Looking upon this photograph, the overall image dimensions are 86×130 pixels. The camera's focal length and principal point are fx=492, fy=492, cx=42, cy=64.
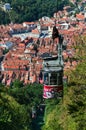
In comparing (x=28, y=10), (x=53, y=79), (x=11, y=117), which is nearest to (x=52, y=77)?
(x=53, y=79)

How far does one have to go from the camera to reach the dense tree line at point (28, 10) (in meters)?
71.0

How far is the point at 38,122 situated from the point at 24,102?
1.99 metres

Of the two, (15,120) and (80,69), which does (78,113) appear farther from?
(15,120)

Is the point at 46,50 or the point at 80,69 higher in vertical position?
the point at 80,69

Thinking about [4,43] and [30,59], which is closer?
[30,59]

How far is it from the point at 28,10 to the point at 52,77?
63958mm

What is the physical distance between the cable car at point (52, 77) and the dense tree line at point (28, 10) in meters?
60.7

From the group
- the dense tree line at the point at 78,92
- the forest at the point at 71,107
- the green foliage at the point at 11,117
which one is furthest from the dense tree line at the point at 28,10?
the dense tree line at the point at 78,92

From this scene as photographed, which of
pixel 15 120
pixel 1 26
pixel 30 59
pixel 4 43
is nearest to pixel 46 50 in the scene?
pixel 30 59

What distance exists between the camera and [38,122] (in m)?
25.6

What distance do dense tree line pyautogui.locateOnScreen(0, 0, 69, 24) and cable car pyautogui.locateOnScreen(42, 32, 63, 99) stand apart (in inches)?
2391

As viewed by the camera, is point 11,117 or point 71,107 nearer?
point 71,107

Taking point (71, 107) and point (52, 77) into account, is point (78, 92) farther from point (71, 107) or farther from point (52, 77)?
point (52, 77)

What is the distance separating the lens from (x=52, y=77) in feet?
29.3
